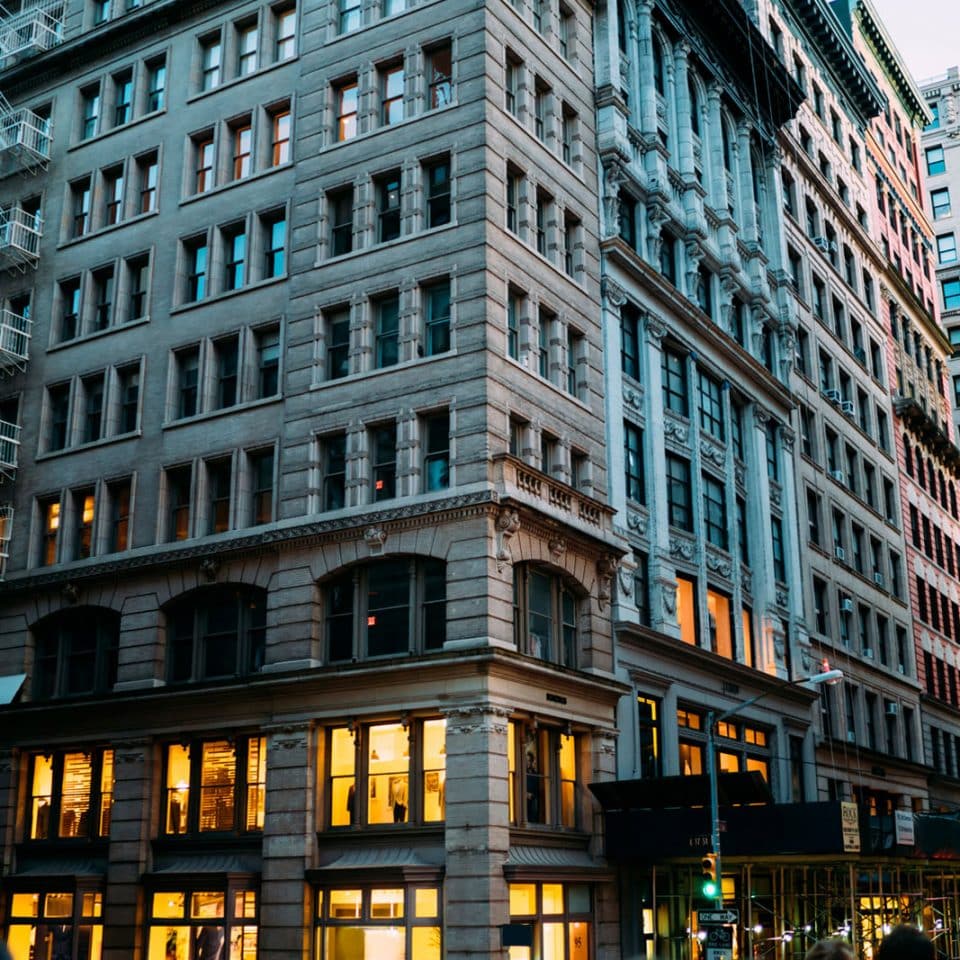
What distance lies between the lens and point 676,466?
4334 cm

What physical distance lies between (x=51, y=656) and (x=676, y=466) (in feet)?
67.9

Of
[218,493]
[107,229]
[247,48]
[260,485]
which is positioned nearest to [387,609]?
[260,485]

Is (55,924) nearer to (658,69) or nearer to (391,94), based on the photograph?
(391,94)

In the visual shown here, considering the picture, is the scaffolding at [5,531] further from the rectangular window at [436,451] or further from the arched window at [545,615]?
the arched window at [545,615]

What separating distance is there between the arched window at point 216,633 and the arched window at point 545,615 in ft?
23.7

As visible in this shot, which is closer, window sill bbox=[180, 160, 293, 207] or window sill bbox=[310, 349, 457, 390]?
window sill bbox=[310, 349, 457, 390]

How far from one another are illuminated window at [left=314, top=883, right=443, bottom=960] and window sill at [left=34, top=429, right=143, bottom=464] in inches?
596

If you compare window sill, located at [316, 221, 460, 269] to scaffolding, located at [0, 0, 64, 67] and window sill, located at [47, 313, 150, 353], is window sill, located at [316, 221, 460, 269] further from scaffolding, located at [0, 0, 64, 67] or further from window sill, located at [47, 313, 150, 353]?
Answer: scaffolding, located at [0, 0, 64, 67]

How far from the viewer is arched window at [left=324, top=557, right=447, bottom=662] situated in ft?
106

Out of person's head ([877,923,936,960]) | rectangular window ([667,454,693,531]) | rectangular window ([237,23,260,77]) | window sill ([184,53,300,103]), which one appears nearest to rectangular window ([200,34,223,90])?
window sill ([184,53,300,103])

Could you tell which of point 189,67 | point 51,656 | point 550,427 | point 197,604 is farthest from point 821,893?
point 189,67

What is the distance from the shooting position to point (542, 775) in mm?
33062

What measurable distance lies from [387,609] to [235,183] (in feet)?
49.3

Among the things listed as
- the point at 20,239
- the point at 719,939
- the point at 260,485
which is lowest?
the point at 719,939
